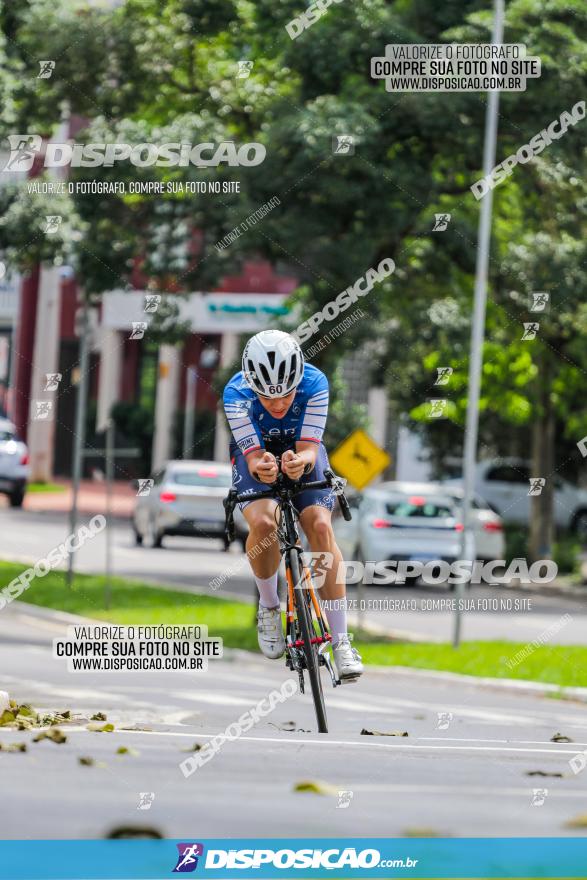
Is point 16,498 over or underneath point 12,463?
underneath

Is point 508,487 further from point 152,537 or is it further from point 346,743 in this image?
point 346,743

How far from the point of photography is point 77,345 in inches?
2405

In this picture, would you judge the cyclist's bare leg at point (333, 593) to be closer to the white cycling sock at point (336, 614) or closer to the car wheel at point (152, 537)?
the white cycling sock at point (336, 614)

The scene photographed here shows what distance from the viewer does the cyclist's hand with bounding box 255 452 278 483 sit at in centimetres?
857

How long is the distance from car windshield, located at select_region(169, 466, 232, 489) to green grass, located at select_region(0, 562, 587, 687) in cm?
402

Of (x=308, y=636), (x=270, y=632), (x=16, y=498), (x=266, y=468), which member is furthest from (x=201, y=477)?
(x=266, y=468)

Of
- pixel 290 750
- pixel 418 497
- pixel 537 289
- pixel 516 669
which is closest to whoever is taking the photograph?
pixel 290 750

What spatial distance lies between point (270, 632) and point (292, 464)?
100cm

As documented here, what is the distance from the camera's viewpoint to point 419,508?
31141mm

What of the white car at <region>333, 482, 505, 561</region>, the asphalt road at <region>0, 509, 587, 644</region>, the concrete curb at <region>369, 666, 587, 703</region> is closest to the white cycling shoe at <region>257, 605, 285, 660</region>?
the concrete curb at <region>369, 666, 587, 703</region>

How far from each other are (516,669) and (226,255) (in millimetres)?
6928

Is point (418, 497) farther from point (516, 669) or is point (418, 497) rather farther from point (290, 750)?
point (290, 750)

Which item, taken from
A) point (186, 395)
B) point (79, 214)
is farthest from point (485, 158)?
point (186, 395)

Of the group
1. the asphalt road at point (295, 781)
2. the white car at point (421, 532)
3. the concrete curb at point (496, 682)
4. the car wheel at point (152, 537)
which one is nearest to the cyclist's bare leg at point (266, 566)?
the asphalt road at point (295, 781)
